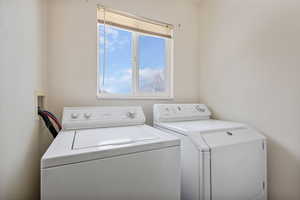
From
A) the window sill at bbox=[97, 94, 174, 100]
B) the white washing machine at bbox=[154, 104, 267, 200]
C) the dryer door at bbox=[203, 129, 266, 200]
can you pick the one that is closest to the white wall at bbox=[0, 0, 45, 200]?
the window sill at bbox=[97, 94, 174, 100]

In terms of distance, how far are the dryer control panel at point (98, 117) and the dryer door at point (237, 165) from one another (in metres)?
0.71

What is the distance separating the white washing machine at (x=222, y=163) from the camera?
0.97 meters

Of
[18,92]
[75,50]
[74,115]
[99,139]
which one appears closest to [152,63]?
[75,50]

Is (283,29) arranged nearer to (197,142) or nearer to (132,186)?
(197,142)

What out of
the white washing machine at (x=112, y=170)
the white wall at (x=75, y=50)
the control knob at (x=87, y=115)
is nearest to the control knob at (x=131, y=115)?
the white wall at (x=75, y=50)

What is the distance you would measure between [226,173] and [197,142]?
322 millimetres

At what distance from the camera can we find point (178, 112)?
5.41 ft

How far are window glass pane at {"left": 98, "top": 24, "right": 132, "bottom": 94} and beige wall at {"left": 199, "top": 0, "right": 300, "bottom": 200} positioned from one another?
1141 mm

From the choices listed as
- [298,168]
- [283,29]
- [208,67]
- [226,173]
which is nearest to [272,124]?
[298,168]

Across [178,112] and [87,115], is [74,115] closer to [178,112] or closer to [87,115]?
[87,115]

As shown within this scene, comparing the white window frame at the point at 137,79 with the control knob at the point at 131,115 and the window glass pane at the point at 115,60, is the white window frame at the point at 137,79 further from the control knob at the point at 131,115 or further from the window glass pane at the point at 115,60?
the control knob at the point at 131,115

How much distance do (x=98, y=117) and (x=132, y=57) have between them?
0.89 m

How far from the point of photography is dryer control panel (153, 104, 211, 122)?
1559mm

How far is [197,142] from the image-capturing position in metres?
1.01
